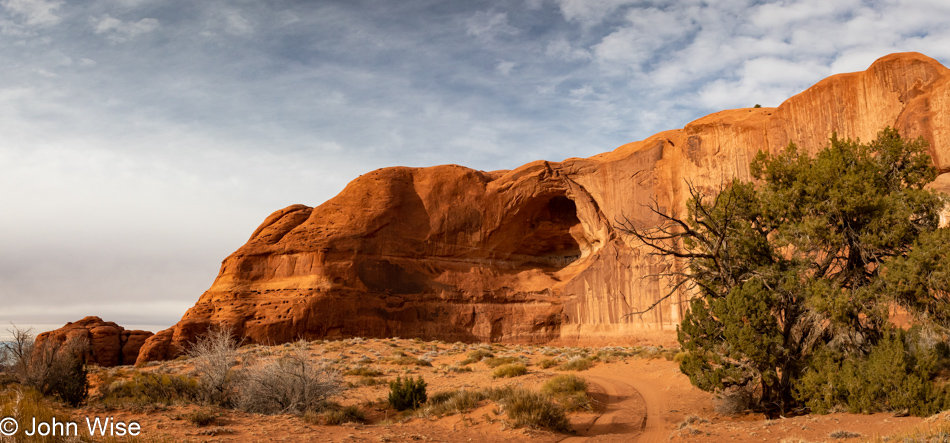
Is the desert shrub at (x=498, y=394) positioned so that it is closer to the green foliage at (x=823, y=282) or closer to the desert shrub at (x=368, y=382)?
the green foliage at (x=823, y=282)

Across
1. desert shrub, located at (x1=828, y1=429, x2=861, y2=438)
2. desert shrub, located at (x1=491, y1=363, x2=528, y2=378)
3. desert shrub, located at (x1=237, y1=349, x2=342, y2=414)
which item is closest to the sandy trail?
desert shrub, located at (x1=491, y1=363, x2=528, y2=378)

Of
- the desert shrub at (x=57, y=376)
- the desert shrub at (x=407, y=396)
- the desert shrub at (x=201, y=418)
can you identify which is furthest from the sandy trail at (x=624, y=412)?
the desert shrub at (x=57, y=376)

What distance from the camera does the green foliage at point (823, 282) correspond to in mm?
10945

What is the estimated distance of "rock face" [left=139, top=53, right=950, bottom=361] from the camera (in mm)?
35500

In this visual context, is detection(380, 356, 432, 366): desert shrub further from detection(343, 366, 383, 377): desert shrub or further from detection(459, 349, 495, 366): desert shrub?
detection(343, 366, 383, 377): desert shrub

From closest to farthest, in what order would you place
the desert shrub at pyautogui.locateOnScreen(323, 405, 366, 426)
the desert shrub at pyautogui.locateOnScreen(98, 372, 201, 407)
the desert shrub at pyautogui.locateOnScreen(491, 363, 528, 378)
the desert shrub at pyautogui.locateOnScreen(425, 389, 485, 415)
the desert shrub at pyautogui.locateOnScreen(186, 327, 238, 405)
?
the desert shrub at pyautogui.locateOnScreen(323, 405, 366, 426) → the desert shrub at pyautogui.locateOnScreen(425, 389, 485, 415) → the desert shrub at pyautogui.locateOnScreen(98, 372, 201, 407) → the desert shrub at pyautogui.locateOnScreen(186, 327, 238, 405) → the desert shrub at pyautogui.locateOnScreen(491, 363, 528, 378)

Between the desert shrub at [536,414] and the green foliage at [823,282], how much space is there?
3649 mm

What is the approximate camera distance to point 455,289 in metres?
42.9

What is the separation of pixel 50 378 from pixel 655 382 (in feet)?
54.1

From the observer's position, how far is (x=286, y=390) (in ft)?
43.0

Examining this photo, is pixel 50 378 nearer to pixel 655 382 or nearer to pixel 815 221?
pixel 655 382

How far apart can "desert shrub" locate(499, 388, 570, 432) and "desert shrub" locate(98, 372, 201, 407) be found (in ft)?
26.2

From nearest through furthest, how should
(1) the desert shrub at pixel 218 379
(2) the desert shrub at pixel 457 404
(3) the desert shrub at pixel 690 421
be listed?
(3) the desert shrub at pixel 690 421
(2) the desert shrub at pixel 457 404
(1) the desert shrub at pixel 218 379

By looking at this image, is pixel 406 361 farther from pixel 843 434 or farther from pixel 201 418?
pixel 843 434
